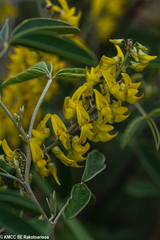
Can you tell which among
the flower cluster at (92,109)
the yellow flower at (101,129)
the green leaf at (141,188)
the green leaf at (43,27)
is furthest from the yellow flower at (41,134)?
the green leaf at (141,188)

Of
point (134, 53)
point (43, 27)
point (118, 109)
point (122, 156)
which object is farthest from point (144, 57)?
point (122, 156)

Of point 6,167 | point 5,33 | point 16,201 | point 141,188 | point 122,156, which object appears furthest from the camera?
point 122,156

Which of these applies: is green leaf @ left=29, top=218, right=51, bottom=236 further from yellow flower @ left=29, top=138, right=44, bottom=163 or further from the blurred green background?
the blurred green background

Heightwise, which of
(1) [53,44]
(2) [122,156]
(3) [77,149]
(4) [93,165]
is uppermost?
(1) [53,44]

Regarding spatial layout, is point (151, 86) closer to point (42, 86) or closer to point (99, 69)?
point (42, 86)

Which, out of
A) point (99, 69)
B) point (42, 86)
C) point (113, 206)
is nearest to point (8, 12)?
point (42, 86)

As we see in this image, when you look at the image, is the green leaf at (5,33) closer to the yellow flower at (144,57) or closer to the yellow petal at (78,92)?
the yellow petal at (78,92)

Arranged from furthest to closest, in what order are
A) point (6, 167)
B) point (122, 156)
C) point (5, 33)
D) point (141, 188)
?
1. point (122, 156)
2. point (141, 188)
3. point (5, 33)
4. point (6, 167)

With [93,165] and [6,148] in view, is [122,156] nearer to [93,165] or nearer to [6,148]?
[93,165]
